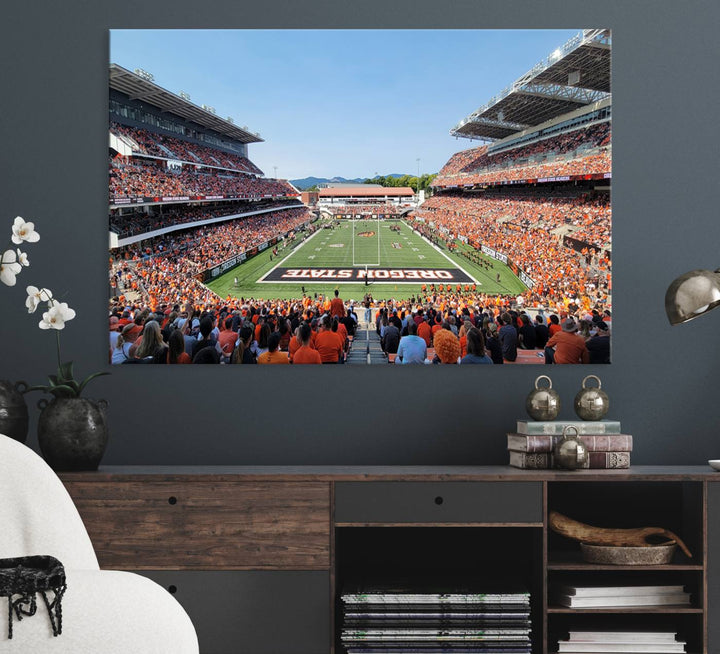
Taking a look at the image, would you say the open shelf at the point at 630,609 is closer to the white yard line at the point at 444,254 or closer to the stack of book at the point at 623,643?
the stack of book at the point at 623,643

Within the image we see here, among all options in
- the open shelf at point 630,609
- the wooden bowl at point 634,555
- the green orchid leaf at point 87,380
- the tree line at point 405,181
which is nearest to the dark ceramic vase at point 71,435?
the green orchid leaf at point 87,380

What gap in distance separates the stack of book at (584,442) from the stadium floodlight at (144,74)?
1.94 metres

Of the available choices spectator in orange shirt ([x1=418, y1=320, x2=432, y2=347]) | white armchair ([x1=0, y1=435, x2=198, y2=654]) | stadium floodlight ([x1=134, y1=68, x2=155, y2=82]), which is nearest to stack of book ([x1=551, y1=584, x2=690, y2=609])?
spectator in orange shirt ([x1=418, y1=320, x2=432, y2=347])

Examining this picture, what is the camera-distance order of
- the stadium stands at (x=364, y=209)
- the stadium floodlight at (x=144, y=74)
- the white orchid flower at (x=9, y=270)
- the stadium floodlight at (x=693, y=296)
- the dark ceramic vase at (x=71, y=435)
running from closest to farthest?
the stadium floodlight at (x=693, y=296) → the white orchid flower at (x=9, y=270) → the dark ceramic vase at (x=71, y=435) → the stadium floodlight at (x=144, y=74) → the stadium stands at (x=364, y=209)

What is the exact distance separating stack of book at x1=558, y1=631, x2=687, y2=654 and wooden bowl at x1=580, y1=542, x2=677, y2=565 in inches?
8.9

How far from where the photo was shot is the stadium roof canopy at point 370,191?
10.5ft

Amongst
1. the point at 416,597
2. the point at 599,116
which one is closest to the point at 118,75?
the point at 599,116

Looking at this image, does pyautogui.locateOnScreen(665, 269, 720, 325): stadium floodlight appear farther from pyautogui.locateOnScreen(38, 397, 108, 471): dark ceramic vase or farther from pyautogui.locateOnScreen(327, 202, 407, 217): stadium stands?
pyautogui.locateOnScreen(38, 397, 108, 471): dark ceramic vase

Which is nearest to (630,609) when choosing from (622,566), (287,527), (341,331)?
(622,566)

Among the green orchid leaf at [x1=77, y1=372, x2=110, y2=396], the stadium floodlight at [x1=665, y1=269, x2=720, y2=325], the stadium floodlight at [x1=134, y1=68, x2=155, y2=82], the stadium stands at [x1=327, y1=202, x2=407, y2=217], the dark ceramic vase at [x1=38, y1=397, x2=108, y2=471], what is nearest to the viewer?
the stadium floodlight at [x1=665, y1=269, x2=720, y2=325]

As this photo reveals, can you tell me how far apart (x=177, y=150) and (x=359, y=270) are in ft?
2.83

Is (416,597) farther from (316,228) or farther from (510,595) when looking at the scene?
(316,228)

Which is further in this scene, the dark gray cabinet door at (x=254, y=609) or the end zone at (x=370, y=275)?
the end zone at (x=370, y=275)

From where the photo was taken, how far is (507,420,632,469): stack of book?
9.09 ft
